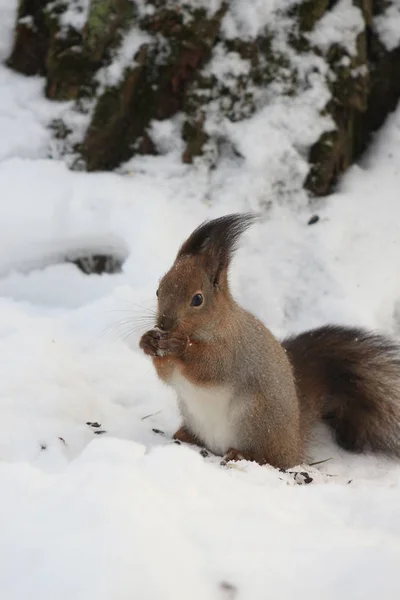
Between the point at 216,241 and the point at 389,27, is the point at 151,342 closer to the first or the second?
the point at 216,241

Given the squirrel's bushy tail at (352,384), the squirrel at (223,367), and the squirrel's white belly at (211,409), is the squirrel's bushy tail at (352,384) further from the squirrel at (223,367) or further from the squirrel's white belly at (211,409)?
the squirrel's white belly at (211,409)

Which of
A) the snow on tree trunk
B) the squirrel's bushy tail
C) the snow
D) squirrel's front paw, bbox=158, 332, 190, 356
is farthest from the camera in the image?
the snow

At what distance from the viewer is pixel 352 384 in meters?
2.13

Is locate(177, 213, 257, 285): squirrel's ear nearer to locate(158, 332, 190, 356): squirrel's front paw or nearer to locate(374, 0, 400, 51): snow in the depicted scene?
locate(158, 332, 190, 356): squirrel's front paw

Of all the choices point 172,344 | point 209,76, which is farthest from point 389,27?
point 172,344

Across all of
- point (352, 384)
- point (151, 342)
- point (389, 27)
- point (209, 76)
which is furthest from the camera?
point (389, 27)

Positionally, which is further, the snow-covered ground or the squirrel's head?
the squirrel's head

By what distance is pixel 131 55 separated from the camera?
113 inches

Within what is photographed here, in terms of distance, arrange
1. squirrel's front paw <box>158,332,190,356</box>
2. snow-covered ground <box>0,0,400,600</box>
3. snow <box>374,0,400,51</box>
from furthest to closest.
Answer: snow <box>374,0,400,51</box>, squirrel's front paw <box>158,332,190,356</box>, snow-covered ground <box>0,0,400,600</box>

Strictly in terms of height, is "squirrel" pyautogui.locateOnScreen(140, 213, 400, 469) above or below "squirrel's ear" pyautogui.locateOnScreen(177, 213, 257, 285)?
below

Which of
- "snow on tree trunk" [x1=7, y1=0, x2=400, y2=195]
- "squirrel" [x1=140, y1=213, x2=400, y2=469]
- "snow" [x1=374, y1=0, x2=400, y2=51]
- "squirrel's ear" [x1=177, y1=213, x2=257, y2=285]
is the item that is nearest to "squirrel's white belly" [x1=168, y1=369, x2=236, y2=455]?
"squirrel" [x1=140, y1=213, x2=400, y2=469]

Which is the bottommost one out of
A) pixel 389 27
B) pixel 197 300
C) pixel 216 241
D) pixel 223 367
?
pixel 223 367

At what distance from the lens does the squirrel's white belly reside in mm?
1899

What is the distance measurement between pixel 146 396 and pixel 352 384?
58 centimetres
